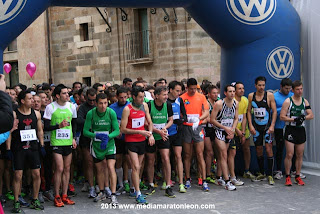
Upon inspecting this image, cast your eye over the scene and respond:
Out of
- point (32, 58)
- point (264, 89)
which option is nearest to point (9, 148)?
point (264, 89)

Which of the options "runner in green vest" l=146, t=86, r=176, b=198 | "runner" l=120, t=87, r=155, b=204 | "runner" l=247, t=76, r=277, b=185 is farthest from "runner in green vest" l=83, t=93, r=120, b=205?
"runner" l=247, t=76, r=277, b=185

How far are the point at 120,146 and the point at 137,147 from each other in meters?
0.71

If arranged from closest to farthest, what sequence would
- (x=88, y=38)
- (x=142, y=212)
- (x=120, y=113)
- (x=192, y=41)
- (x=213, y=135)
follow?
1. (x=142, y=212)
2. (x=120, y=113)
3. (x=213, y=135)
4. (x=192, y=41)
5. (x=88, y=38)

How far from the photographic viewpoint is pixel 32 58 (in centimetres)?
2512

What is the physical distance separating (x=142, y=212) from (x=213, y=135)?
257cm

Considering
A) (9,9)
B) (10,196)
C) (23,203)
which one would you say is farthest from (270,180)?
(9,9)

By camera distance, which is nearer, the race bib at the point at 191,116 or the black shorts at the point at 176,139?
the black shorts at the point at 176,139

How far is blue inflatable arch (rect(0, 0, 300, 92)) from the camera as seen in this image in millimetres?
9117

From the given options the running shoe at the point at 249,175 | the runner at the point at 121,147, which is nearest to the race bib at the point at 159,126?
the runner at the point at 121,147

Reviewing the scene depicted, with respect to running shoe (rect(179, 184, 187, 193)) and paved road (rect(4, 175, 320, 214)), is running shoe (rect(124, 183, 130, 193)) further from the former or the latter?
running shoe (rect(179, 184, 187, 193))

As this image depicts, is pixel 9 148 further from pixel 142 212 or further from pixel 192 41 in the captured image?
pixel 192 41

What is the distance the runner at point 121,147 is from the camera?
8281 millimetres

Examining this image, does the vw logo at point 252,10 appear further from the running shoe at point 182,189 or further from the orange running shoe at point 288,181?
the running shoe at point 182,189

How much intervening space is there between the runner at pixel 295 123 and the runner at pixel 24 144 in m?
4.23
